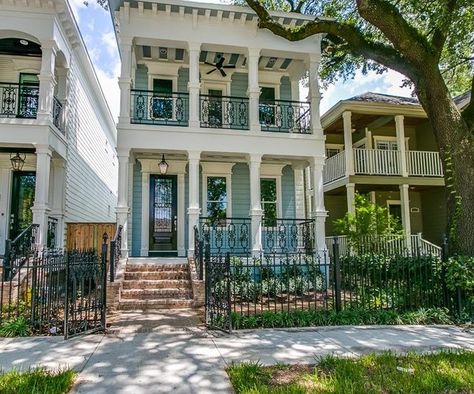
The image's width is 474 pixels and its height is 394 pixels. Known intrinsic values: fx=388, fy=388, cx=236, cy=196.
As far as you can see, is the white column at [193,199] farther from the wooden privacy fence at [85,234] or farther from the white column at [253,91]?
the wooden privacy fence at [85,234]

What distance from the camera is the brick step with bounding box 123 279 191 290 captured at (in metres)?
9.29

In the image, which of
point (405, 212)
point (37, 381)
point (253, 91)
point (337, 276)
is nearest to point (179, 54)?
point (253, 91)

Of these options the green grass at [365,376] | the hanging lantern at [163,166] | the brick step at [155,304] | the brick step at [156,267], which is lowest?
the green grass at [365,376]

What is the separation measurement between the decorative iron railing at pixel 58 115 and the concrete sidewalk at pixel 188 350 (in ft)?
23.6

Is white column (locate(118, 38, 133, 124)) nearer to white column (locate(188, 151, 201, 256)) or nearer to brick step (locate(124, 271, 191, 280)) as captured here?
white column (locate(188, 151, 201, 256))

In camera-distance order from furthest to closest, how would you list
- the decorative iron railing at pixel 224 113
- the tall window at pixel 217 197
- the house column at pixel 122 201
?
the tall window at pixel 217 197, the decorative iron railing at pixel 224 113, the house column at pixel 122 201

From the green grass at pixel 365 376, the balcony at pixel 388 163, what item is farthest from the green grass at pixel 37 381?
the balcony at pixel 388 163

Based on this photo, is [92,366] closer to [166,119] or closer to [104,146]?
[166,119]

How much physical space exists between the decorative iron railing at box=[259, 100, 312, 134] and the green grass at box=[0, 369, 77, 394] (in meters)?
9.65

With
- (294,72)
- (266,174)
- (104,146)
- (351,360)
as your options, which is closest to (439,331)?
(351,360)

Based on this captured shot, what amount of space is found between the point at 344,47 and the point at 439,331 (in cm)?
881

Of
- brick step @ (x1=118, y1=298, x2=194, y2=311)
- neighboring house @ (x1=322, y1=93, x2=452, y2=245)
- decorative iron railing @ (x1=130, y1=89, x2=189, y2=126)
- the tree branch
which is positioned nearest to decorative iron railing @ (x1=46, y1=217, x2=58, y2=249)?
decorative iron railing @ (x1=130, y1=89, x2=189, y2=126)

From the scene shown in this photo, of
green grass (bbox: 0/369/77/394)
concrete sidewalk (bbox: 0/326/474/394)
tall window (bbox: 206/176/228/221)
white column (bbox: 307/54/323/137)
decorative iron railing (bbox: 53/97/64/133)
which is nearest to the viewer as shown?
green grass (bbox: 0/369/77/394)

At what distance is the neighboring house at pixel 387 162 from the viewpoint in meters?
15.3
